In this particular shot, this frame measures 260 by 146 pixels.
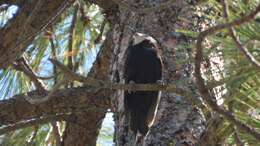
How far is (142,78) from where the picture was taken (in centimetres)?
237

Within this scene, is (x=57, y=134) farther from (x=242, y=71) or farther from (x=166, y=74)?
(x=242, y=71)

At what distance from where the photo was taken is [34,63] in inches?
118

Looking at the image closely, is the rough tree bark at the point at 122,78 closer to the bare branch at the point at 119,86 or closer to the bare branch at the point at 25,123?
the bare branch at the point at 25,123

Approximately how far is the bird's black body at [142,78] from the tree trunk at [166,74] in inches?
1.6

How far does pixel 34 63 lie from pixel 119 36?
35.7 inches

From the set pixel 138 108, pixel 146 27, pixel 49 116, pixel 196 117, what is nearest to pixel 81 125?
pixel 49 116

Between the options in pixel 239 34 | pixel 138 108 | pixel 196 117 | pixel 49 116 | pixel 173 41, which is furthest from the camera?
pixel 49 116

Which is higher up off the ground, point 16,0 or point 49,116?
point 16,0

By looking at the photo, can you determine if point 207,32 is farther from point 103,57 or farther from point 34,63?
point 34,63

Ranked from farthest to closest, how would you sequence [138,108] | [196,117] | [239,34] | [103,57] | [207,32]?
[103,57], [138,108], [196,117], [239,34], [207,32]

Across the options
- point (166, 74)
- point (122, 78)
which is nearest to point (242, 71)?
point (166, 74)

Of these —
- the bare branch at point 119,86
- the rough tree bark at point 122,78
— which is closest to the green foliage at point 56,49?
the rough tree bark at point 122,78

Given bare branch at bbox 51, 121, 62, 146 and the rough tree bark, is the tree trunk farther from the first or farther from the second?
bare branch at bbox 51, 121, 62, 146

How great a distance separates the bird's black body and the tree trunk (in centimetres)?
4
